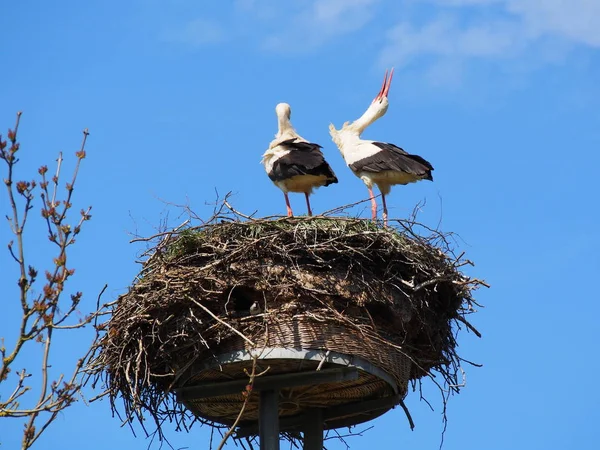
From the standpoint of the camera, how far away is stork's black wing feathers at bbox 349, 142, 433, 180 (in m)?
11.3

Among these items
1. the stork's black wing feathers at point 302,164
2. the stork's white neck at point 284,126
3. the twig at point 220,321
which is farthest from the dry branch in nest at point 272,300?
the stork's white neck at point 284,126

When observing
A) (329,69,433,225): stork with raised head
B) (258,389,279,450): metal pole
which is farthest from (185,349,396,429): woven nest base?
(329,69,433,225): stork with raised head

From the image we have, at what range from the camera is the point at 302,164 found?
36.0 ft

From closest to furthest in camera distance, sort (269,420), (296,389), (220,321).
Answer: (220,321) → (269,420) → (296,389)

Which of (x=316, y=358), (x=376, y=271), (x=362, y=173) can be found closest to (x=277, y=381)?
(x=316, y=358)

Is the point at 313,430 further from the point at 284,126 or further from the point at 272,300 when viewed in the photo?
the point at 284,126

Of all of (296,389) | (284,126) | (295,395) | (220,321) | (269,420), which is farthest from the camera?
(284,126)

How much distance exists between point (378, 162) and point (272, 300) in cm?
301

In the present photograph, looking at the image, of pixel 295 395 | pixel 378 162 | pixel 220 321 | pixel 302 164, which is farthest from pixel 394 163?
pixel 220 321

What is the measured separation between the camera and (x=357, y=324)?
8.84m

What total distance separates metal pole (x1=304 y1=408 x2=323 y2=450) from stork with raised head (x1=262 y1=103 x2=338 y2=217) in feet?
7.40

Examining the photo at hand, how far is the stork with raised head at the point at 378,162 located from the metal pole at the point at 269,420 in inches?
A: 102

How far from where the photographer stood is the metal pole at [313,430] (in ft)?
31.1

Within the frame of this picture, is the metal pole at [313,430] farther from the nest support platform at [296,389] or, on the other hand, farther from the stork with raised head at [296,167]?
the stork with raised head at [296,167]
